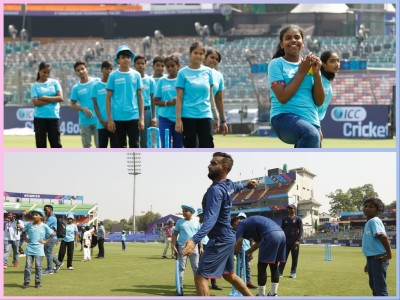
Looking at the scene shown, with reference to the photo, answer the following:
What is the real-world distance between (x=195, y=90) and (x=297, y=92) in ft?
7.21

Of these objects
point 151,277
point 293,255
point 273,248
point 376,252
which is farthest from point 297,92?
point 151,277

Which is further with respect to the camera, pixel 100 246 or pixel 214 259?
pixel 100 246

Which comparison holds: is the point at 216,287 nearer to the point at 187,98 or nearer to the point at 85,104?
the point at 187,98

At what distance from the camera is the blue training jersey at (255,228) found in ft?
22.9

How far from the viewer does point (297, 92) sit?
666 centimetres

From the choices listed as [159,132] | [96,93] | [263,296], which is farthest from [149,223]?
[96,93]

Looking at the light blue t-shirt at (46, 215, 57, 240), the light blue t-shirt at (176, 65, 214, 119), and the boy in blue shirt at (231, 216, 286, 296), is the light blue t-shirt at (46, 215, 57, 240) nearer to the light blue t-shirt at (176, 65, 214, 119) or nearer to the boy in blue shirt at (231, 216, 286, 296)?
the boy in blue shirt at (231, 216, 286, 296)

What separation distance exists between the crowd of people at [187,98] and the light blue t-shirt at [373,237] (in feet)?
2.99

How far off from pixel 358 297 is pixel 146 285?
1.66m

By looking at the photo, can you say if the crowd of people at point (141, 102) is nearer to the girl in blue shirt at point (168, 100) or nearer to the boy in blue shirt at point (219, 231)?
the girl in blue shirt at point (168, 100)

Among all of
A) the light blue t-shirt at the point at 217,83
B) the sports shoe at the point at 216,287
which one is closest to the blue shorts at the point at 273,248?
the sports shoe at the point at 216,287

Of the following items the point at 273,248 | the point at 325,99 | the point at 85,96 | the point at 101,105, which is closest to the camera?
the point at 325,99

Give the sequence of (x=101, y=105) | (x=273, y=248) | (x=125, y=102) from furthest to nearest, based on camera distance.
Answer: (x=101, y=105) → (x=125, y=102) → (x=273, y=248)

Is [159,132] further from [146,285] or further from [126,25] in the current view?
[126,25]
